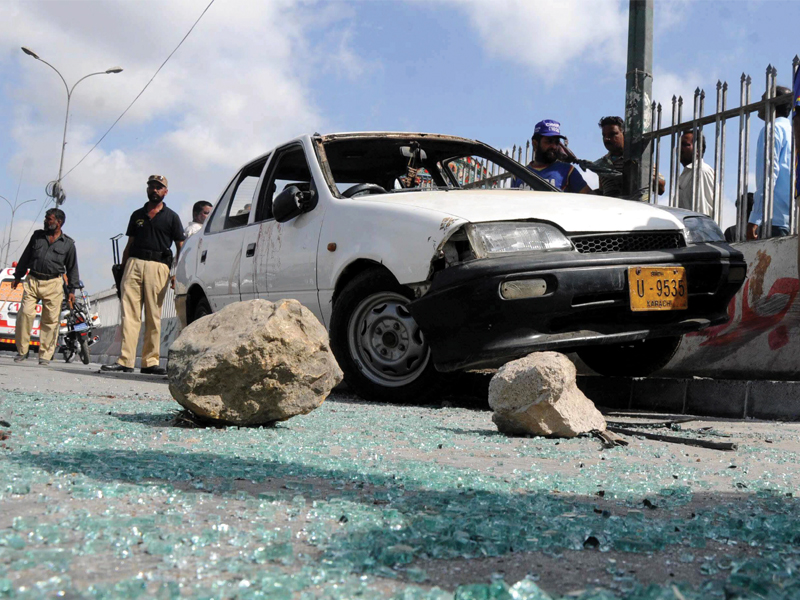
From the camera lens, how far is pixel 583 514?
2.14 m

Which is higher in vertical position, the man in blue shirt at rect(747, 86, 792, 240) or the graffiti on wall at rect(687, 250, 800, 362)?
the man in blue shirt at rect(747, 86, 792, 240)

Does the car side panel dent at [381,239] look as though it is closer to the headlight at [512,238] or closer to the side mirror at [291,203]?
the headlight at [512,238]

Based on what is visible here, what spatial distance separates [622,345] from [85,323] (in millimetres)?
12230

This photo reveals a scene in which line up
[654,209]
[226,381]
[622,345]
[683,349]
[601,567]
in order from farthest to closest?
[683,349]
[622,345]
[654,209]
[226,381]
[601,567]

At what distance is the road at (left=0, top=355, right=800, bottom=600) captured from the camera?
59.9 inches

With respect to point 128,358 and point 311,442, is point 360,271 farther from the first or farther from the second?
point 128,358

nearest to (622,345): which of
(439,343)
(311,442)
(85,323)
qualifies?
(439,343)

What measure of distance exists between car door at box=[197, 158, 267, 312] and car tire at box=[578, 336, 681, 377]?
2536 mm

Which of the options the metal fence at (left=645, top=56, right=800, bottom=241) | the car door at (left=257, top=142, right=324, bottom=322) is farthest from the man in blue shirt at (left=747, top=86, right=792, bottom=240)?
the car door at (left=257, top=142, right=324, bottom=322)

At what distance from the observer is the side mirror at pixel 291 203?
5.86 m

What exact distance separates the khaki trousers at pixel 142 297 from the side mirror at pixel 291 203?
3.13 meters

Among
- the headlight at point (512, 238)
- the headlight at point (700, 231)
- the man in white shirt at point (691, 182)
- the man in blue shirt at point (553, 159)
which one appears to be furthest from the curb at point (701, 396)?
the man in blue shirt at point (553, 159)

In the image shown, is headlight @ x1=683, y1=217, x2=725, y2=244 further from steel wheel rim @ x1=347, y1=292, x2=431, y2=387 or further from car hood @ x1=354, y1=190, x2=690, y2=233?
steel wheel rim @ x1=347, y1=292, x2=431, y2=387

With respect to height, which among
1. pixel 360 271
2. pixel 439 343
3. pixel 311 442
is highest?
pixel 360 271
